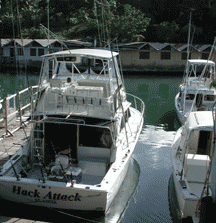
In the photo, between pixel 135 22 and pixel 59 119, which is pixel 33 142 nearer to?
pixel 59 119

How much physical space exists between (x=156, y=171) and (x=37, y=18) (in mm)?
45681

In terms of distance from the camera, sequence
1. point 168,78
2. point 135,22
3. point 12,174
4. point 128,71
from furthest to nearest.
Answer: point 135,22 → point 128,71 → point 168,78 → point 12,174

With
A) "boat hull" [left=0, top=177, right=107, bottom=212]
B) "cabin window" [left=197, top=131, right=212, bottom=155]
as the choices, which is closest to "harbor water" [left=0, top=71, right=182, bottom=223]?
"boat hull" [left=0, top=177, right=107, bottom=212]

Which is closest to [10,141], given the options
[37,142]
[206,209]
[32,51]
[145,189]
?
[37,142]

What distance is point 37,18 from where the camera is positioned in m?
52.2

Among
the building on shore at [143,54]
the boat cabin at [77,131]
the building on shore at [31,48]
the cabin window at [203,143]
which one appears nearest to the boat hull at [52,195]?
the boat cabin at [77,131]

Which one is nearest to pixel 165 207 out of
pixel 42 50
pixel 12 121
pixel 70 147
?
pixel 70 147

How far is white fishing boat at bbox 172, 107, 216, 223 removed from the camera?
6438 mm

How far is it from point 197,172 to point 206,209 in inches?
100

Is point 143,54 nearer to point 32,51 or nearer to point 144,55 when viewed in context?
point 144,55

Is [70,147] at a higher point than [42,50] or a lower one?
lower

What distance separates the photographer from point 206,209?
6184 millimetres

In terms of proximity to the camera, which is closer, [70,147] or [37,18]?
[70,147]

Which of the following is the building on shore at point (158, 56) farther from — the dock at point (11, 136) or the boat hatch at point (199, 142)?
the boat hatch at point (199, 142)
